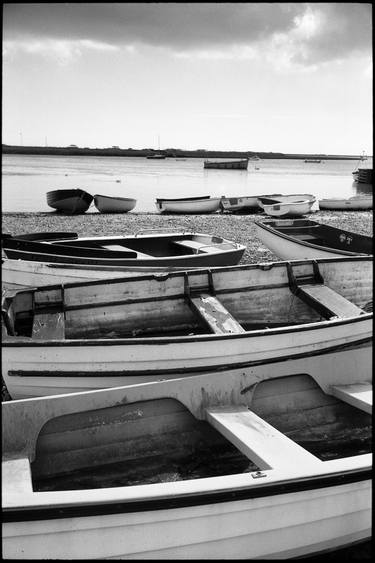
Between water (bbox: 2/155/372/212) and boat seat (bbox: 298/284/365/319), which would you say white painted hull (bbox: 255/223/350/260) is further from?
water (bbox: 2/155/372/212)

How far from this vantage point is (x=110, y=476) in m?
4.84

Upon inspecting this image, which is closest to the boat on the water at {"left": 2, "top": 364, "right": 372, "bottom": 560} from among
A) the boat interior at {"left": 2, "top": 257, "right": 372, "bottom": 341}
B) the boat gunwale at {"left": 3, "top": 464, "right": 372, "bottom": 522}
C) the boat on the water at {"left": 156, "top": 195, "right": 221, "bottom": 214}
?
the boat gunwale at {"left": 3, "top": 464, "right": 372, "bottom": 522}

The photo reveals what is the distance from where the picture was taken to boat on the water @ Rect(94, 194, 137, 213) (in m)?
25.4

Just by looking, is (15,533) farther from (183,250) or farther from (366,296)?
(183,250)

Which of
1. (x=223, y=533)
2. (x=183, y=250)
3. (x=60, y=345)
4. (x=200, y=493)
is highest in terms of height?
(x=183, y=250)

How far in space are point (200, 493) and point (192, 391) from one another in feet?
5.36

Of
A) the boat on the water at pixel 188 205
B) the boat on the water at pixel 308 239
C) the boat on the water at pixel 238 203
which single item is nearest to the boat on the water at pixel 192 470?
the boat on the water at pixel 308 239

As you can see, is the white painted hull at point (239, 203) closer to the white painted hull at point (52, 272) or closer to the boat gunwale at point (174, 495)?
the white painted hull at point (52, 272)

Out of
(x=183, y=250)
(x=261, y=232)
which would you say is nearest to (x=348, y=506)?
(x=183, y=250)

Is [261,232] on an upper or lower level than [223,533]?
upper

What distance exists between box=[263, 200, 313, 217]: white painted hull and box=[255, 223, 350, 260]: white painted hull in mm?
11945

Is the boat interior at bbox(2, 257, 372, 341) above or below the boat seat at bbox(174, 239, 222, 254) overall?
below

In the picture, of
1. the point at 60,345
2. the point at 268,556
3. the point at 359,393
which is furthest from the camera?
the point at 359,393

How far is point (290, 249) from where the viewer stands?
38.1ft
